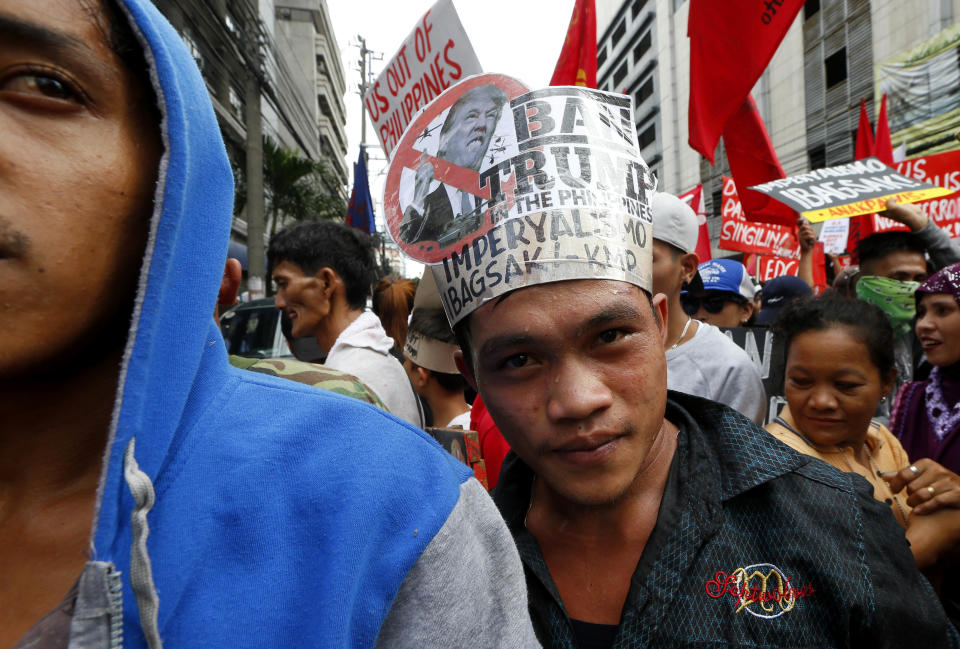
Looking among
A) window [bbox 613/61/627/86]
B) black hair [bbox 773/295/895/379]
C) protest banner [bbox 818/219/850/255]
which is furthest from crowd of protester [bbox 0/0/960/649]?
window [bbox 613/61/627/86]

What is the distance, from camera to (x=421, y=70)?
11.3 ft

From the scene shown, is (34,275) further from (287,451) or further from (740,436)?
(740,436)

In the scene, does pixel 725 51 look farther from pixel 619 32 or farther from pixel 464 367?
pixel 619 32

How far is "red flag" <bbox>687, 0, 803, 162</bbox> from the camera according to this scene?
3.06 meters

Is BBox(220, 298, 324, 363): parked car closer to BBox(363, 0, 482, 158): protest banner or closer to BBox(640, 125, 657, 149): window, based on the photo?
BBox(363, 0, 482, 158): protest banner

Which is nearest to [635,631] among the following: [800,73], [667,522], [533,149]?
[667,522]

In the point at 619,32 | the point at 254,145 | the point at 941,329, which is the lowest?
the point at 941,329

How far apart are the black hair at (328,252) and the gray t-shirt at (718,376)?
175cm

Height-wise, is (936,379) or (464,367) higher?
(464,367)

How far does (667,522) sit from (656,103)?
39.4 m

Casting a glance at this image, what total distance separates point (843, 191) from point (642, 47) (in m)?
39.6

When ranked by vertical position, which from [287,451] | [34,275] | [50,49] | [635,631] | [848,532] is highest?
[50,49]

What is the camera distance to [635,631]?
1.18 metres

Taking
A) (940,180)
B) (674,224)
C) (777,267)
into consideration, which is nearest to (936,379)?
(674,224)
